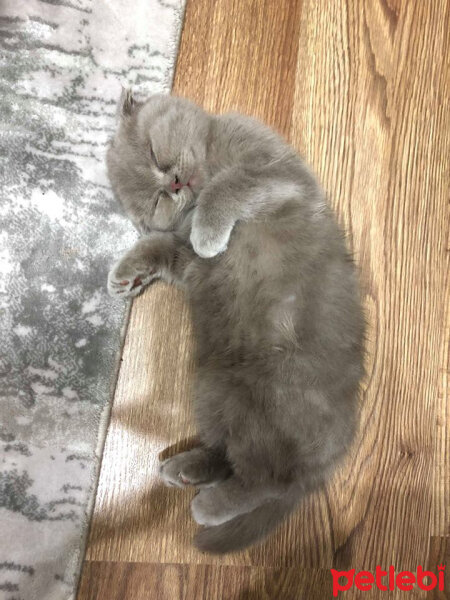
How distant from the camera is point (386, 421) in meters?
1.06

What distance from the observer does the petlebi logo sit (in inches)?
41.0

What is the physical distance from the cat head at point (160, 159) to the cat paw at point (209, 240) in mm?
75

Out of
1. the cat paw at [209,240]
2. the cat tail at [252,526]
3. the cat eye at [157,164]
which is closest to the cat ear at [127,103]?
the cat eye at [157,164]

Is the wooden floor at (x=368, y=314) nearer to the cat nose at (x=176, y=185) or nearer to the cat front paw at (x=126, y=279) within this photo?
the cat front paw at (x=126, y=279)

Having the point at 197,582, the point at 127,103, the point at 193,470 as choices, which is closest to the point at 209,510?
the point at 193,470

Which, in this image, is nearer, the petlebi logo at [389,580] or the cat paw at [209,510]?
the cat paw at [209,510]

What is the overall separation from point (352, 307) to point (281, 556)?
1.81 ft

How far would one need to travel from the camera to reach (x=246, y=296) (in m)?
0.92

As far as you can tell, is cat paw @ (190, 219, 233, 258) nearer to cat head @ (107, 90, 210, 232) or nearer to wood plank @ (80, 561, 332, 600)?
cat head @ (107, 90, 210, 232)

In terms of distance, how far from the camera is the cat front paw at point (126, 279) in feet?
3.28

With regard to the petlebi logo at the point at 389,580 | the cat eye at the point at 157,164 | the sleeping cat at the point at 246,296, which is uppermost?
the cat eye at the point at 157,164

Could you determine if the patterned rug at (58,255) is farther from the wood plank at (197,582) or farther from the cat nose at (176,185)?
→ the cat nose at (176,185)

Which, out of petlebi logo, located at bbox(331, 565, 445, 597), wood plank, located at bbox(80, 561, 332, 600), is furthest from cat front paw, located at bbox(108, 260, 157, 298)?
petlebi logo, located at bbox(331, 565, 445, 597)

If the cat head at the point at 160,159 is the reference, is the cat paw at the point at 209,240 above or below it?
below
